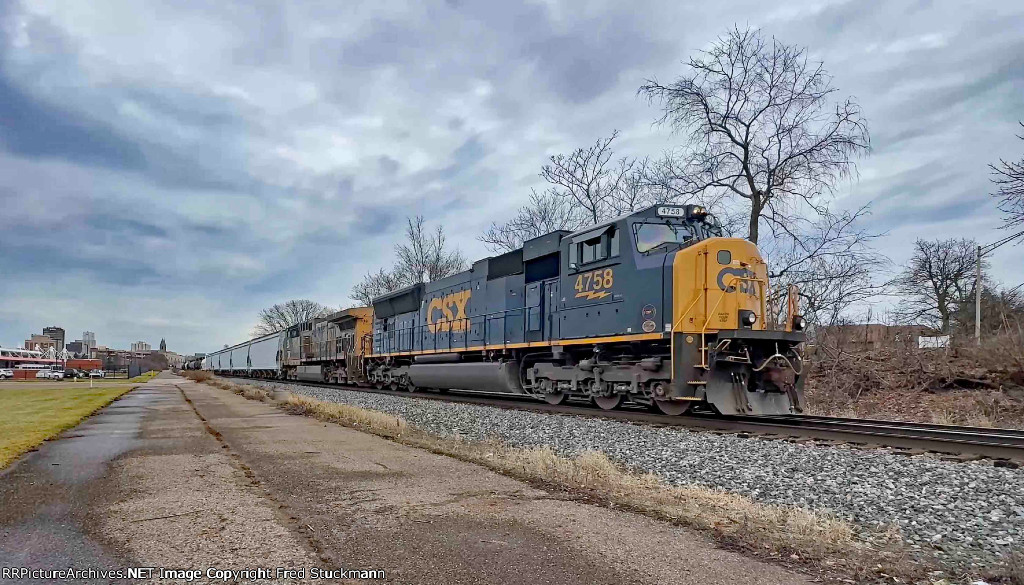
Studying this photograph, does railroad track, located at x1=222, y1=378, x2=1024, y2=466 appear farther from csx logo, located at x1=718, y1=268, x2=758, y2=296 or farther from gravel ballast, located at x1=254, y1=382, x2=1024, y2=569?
csx logo, located at x1=718, y1=268, x2=758, y2=296

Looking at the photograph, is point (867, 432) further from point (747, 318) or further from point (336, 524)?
point (336, 524)

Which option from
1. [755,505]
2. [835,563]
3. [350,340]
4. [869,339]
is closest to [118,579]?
[835,563]

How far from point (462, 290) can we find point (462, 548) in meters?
16.4

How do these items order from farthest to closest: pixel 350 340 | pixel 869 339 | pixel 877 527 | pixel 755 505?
1. pixel 350 340
2. pixel 869 339
3. pixel 755 505
4. pixel 877 527

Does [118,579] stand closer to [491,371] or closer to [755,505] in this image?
[755,505]

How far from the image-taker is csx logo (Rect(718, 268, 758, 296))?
11516 millimetres

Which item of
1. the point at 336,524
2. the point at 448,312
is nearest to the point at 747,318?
the point at 336,524

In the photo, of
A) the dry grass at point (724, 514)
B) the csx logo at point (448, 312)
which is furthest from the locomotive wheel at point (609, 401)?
the csx logo at point (448, 312)

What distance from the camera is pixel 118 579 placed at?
3.39 m

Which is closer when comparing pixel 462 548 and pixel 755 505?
pixel 462 548

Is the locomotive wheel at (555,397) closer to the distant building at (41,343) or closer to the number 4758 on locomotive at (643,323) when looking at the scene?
the number 4758 on locomotive at (643,323)

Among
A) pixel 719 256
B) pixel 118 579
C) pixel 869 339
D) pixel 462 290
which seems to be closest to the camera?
pixel 118 579

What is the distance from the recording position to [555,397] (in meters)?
15.1

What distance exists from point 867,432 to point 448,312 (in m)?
13.7
